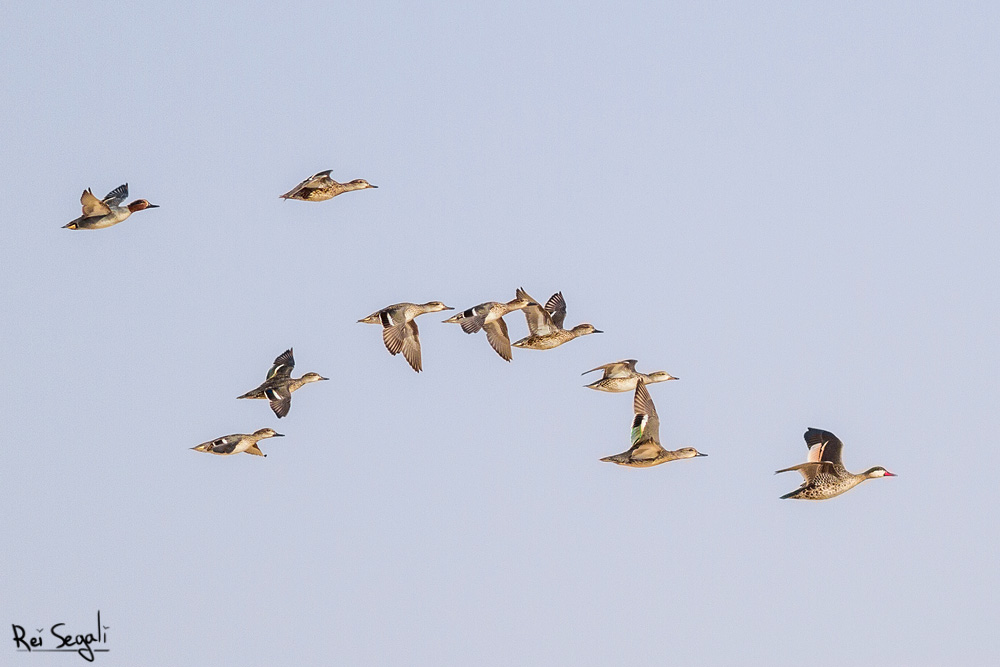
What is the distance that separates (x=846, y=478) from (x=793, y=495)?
1.06m

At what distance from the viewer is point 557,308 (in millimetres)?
40562

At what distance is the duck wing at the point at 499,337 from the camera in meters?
37.2

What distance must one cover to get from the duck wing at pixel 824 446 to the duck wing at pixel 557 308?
8807 mm

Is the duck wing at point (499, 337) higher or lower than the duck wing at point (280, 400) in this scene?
higher

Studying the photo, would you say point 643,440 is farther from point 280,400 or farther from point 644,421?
point 280,400

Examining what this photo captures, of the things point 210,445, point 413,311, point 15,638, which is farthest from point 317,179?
point 15,638

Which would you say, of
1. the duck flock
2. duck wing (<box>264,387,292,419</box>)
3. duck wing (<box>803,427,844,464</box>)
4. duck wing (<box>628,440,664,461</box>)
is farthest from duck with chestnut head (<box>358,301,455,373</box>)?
duck wing (<box>803,427,844,464</box>)

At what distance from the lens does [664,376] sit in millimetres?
39781

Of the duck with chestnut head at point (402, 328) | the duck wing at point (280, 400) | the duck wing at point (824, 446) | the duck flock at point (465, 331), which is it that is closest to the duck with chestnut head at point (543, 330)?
the duck flock at point (465, 331)

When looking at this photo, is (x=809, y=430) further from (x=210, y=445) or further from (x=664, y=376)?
Answer: (x=210, y=445)

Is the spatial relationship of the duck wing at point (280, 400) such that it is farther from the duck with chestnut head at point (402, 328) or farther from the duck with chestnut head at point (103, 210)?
the duck with chestnut head at point (103, 210)

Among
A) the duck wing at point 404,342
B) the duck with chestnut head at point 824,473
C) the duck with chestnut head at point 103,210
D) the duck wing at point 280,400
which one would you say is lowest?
the duck with chestnut head at point 824,473

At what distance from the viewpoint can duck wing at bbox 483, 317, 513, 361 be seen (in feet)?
122

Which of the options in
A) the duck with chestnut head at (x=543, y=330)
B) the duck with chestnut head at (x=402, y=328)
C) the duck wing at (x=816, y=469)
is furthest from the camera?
the duck with chestnut head at (x=543, y=330)
